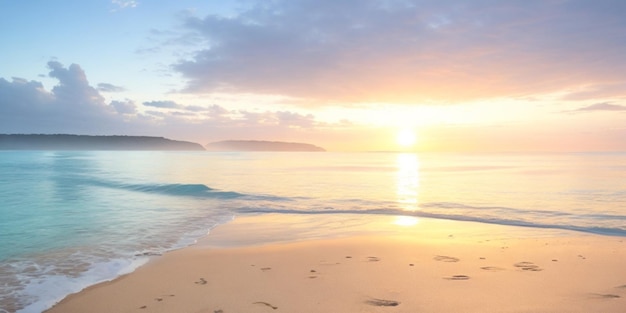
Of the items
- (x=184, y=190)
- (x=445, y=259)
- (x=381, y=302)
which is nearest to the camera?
(x=381, y=302)

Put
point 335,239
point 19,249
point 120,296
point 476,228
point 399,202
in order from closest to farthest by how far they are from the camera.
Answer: point 120,296 < point 19,249 < point 335,239 < point 476,228 < point 399,202

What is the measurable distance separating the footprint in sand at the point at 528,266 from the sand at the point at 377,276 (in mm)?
19

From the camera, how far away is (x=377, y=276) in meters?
6.85

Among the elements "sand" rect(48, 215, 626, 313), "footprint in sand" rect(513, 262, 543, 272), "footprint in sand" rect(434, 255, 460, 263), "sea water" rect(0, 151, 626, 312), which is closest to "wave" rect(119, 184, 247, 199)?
"sea water" rect(0, 151, 626, 312)

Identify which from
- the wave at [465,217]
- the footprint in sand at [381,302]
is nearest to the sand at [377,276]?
the footprint in sand at [381,302]

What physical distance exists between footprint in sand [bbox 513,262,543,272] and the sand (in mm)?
19

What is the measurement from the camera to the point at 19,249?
964cm

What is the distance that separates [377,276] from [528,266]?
10.0 ft

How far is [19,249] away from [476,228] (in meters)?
12.8

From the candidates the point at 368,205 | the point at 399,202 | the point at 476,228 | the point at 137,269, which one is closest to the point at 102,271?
the point at 137,269

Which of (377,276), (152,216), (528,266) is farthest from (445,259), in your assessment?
(152,216)

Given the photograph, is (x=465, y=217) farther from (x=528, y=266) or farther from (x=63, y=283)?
(x=63, y=283)

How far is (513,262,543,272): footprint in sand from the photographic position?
726 centimetres

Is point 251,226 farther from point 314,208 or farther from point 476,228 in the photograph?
point 476,228
